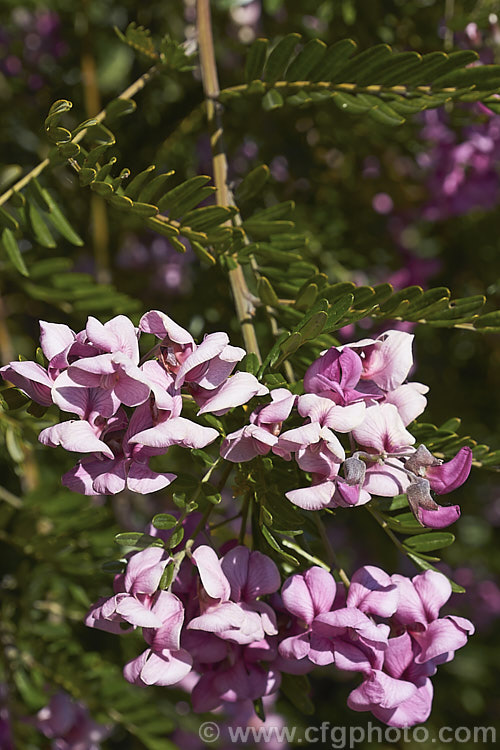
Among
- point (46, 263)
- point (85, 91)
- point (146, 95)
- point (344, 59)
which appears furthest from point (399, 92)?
point (85, 91)

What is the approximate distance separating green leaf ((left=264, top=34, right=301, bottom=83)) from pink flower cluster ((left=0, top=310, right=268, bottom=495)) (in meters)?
0.41

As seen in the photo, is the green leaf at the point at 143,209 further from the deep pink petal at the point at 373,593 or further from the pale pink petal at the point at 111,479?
the deep pink petal at the point at 373,593

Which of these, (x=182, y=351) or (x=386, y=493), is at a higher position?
(x=182, y=351)

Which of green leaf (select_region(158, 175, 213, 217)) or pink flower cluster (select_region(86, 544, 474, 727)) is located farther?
green leaf (select_region(158, 175, 213, 217))

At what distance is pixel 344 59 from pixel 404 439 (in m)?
0.46

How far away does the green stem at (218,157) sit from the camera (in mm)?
731

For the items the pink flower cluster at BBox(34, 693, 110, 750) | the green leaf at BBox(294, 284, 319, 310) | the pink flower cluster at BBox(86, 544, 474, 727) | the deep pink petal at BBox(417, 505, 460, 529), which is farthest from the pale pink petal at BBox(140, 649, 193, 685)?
the pink flower cluster at BBox(34, 693, 110, 750)

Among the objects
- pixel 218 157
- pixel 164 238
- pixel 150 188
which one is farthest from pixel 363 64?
pixel 164 238

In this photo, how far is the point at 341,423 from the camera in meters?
0.56

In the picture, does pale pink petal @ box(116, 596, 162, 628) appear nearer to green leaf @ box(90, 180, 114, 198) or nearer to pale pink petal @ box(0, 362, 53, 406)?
pale pink petal @ box(0, 362, 53, 406)

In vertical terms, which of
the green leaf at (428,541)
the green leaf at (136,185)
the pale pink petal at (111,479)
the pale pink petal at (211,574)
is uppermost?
the green leaf at (136,185)

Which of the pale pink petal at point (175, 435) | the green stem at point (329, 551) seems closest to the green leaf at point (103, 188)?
the pale pink petal at point (175, 435)

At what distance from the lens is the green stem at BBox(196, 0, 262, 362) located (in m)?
0.73

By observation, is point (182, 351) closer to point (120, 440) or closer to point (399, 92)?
point (120, 440)
